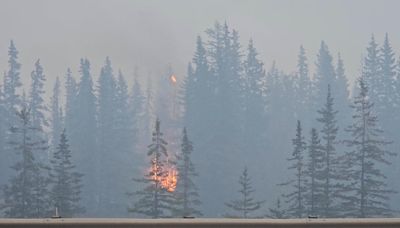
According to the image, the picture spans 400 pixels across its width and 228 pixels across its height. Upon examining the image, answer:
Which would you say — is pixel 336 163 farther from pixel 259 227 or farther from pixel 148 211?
pixel 259 227

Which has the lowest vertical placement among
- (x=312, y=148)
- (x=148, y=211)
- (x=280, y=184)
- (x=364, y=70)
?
(x=148, y=211)

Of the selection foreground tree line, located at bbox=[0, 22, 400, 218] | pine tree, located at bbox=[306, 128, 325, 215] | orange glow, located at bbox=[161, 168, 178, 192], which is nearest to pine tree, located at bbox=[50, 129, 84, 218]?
foreground tree line, located at bbox=[0, 22, 400, 218]

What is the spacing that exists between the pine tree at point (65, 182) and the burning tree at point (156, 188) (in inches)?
106

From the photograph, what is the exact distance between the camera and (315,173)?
21188 millimetres

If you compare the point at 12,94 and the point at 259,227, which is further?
the point at 12,94

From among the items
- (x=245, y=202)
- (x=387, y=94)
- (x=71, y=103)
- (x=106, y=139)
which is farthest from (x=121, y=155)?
(x=387, y=94)

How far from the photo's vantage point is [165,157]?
21.3m

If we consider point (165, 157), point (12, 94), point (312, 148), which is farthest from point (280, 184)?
point (12, 94)

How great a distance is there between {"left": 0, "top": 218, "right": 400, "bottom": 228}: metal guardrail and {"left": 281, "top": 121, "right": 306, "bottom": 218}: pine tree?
19.7 m

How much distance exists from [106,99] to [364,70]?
1299cm

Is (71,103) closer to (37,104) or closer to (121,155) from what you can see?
(37,104)

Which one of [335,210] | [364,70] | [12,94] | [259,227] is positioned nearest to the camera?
[259,227]

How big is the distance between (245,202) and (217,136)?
11.9ft

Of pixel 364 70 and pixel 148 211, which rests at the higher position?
pixel 364 70
